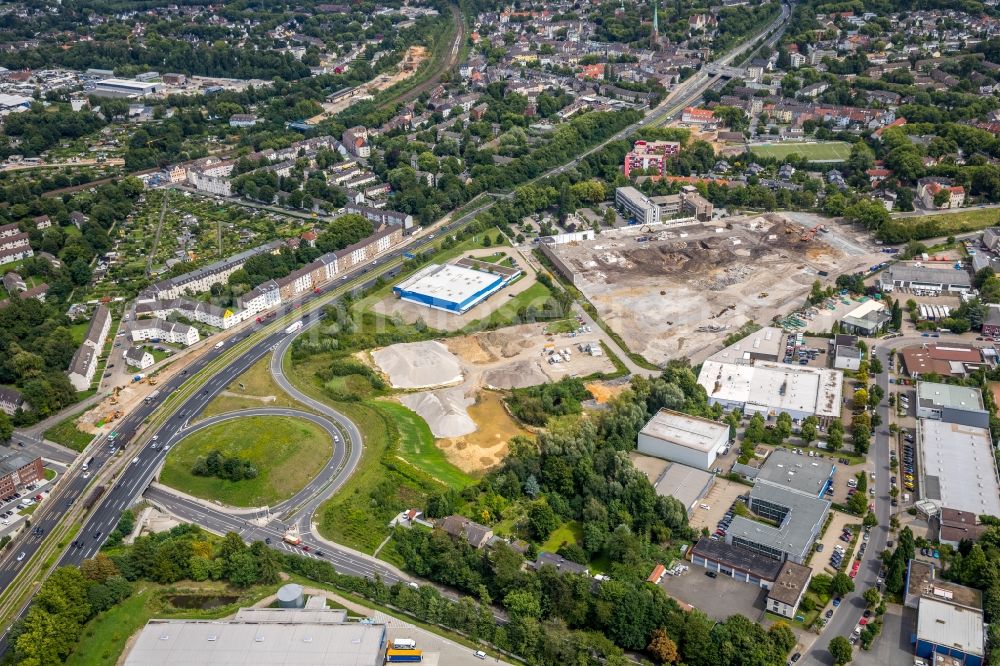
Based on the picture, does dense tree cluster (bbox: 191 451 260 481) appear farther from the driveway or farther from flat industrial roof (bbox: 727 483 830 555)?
the driveway

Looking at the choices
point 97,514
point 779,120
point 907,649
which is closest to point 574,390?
point 907,649

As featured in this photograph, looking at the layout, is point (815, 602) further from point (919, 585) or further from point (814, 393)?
point (814, 393)

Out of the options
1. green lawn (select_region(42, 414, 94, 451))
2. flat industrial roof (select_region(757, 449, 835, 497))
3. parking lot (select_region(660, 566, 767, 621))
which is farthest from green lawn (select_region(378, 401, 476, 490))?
green lawn (select_region(42, 414, 94, 451))

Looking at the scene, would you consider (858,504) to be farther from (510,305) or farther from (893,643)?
(510,305)

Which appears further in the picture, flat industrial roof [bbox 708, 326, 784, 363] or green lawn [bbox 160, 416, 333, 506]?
flat industrial roof [bbox 708, 326, 784, 363]

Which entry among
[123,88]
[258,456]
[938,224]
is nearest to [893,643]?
[258,456]

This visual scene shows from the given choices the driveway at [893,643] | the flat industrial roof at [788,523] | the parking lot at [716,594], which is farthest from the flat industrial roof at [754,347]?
the driveway at [893,643]

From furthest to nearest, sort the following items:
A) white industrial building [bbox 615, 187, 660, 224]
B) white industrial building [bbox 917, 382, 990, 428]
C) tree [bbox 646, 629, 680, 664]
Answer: white industrial building [bbox 615, 187, 660, 224] → white industrial building [bbox 917, 382, 990, 428] → tree [bbox 646, 629, 680, 664]
